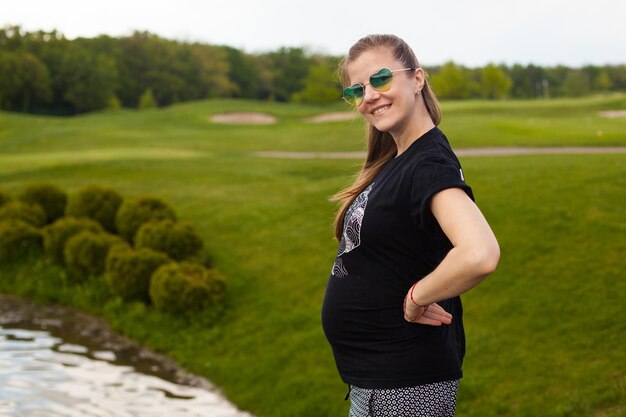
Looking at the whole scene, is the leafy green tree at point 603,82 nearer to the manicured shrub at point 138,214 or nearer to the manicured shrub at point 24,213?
the manicured shrub at point 138,214

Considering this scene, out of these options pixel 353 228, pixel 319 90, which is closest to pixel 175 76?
pixel 319 90

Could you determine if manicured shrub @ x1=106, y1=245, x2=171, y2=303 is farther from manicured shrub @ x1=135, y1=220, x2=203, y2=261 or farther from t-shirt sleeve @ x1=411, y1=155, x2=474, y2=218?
t-shirt sleeve @ x1=411, y1=155, x2=474, y2=218

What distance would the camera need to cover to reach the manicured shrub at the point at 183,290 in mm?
11703

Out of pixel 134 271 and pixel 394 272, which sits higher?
pixel 394 272

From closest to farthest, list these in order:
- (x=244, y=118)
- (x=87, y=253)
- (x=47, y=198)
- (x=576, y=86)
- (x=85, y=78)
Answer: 1. (x=87, y=253)
2. (x=47, y=198)
3. (x=244, y=118)
4. (x=85, y=78)
5. (x=576, y=86)

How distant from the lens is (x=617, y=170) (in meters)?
13.9

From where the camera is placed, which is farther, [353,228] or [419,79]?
[419,79]

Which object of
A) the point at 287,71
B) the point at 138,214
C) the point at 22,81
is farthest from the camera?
the point at 287,71

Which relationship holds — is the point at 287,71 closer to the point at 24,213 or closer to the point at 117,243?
the point at 24,213

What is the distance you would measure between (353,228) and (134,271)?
32.8 ft

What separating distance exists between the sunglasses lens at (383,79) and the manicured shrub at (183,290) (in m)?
8.88

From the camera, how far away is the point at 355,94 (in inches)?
129

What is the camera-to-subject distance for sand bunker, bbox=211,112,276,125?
49.6 m

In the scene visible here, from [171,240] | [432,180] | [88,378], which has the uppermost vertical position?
[432,180]
